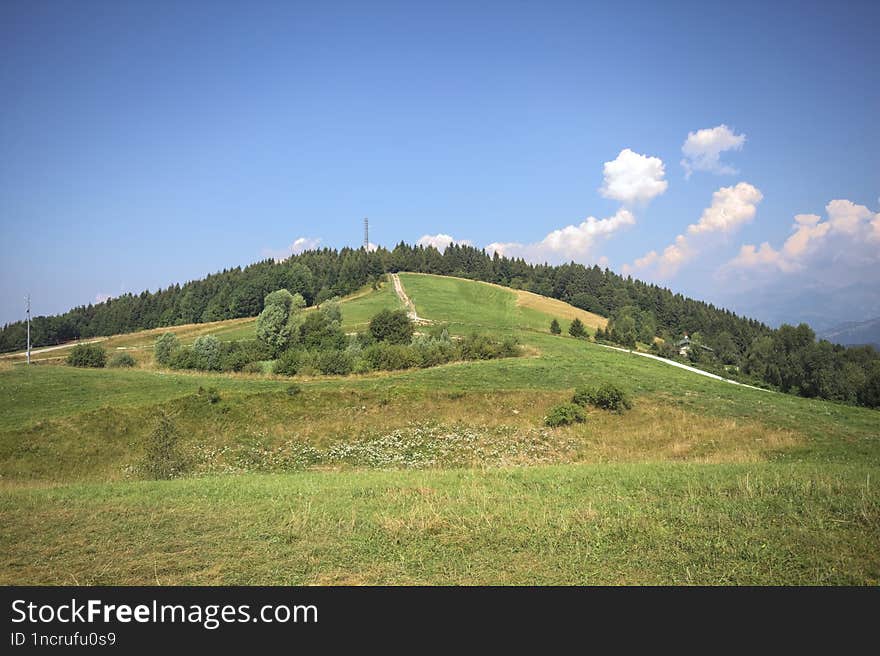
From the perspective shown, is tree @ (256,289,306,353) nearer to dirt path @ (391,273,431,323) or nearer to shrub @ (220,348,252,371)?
shrub @ (220,348,252,371)

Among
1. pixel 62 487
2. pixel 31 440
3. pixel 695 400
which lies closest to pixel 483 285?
pixel 695 400

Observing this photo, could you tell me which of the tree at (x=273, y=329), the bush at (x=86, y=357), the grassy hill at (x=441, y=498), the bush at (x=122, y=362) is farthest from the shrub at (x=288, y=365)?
the bush at (x=86, y=357)

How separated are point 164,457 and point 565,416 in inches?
862

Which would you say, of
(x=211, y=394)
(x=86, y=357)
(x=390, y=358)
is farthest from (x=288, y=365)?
(x=86, y=357)

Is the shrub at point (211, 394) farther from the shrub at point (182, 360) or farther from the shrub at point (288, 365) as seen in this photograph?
the shrub at point (182, 360)

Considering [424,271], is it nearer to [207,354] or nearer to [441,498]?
[207,354]

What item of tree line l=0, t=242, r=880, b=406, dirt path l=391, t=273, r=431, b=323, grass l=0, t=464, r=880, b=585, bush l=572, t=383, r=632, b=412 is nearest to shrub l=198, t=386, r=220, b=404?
grass l=0, t=464, r=880, b=585

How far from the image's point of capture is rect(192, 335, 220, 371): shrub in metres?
51.7

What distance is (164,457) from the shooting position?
18.8 m

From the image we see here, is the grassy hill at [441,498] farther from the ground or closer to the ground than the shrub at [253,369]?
closer to the ground

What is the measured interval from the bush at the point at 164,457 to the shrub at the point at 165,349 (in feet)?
134

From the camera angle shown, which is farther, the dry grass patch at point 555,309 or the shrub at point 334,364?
the dry grass patch at point 555,309

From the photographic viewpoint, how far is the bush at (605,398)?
3133 cm
